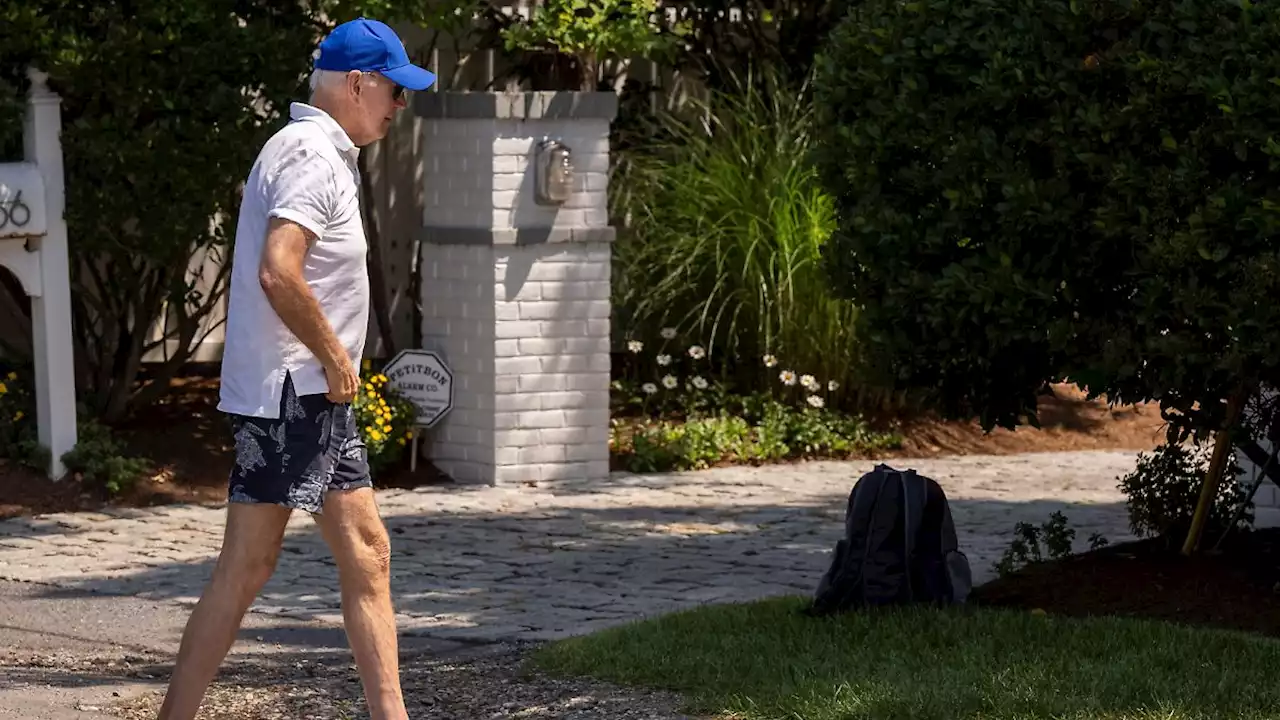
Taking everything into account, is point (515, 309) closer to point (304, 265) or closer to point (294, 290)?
point (304, 265)

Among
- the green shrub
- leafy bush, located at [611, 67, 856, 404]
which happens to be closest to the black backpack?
the green shrub

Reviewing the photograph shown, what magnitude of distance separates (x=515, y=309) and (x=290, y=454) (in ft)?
17.3

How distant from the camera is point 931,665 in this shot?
19.5 feet

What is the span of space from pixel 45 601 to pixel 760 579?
8.58ft

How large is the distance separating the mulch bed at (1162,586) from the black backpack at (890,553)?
340 millimetres

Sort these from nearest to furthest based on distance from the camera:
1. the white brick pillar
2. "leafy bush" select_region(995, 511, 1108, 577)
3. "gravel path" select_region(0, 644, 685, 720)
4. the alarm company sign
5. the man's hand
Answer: the man's hand, "gravel path" select_region(0, 644, 685, 720), "leafy bush" select_region(995, 511, 1108, 577), the white brick pillar, the alarm company sign

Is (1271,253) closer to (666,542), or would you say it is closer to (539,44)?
(666,542)

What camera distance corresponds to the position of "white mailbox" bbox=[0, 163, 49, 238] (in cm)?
934

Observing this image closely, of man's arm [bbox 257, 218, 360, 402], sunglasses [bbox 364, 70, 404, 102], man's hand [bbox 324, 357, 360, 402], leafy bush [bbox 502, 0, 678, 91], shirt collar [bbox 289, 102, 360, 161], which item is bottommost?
man's hand [bbox 324, 357, 360, 402]

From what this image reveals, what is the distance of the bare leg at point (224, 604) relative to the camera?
5016 millimetres

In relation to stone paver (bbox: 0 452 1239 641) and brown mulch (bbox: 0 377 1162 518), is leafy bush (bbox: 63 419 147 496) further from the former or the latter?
stone paver (bbox: 0 452 1239 641)

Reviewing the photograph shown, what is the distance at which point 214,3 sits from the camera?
9.62 metres

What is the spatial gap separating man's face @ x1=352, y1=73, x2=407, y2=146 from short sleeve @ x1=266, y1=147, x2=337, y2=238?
0.23 metres

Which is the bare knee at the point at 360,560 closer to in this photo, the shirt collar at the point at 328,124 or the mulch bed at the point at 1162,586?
the shirt collar at the point at 328,124
